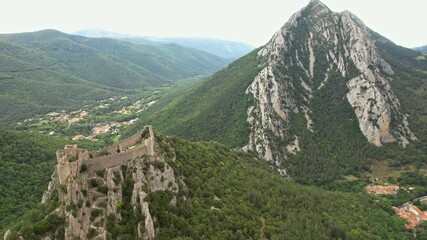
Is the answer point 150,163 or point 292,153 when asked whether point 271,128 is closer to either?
point 292,153

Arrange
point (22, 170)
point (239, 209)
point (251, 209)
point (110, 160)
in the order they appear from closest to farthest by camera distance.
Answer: point (110, 160), point (239, 209), point (251, 209), point (22, 170)

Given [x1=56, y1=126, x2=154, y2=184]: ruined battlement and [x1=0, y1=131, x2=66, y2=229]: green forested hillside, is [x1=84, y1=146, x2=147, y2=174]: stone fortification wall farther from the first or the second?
[x1=0, y1=131, x2=66, y2=229]: green forested hillside

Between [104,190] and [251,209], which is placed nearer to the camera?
[104,190]

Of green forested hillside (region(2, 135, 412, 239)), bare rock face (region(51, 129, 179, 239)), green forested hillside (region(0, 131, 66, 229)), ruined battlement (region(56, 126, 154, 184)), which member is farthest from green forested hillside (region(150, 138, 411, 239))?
green forested hillside (region(0, 131, 66, 229))

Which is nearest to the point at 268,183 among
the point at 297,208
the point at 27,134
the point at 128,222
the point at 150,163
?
the point at 297,208

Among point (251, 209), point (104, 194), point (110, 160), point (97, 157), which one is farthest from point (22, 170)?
point (104, 194)

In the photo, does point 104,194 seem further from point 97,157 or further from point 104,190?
point 97,157

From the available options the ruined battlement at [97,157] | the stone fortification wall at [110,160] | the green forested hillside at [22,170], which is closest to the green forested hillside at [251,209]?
the stone fortification wall at [110,160]

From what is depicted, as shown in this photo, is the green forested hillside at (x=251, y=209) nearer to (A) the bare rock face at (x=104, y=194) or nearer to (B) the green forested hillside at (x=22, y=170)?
(A) the bare rock face at (x=104, y=194)

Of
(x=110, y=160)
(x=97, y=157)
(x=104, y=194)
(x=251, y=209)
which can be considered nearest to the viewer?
(x=104, y=194)
